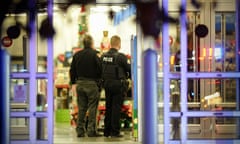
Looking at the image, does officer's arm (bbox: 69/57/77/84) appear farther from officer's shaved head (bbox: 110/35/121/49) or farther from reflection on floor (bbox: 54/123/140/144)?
reflection on floor (bbox: 54/123/140/144)

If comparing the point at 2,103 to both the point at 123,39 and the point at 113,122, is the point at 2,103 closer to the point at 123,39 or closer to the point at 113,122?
the point at 113,122

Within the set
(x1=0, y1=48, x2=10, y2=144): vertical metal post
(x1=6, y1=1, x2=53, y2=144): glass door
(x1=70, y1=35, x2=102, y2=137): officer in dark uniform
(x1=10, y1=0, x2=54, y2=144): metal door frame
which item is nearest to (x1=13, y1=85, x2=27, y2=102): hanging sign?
(x1=6, y1=1, x2=53, y2=144): glass door

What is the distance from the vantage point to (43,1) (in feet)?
16.3

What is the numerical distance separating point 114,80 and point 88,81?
37 cm

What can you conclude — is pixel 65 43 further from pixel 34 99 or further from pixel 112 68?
pixel 112 68

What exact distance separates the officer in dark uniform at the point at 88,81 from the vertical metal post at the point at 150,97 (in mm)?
4672

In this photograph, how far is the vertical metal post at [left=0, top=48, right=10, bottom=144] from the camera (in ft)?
9.89

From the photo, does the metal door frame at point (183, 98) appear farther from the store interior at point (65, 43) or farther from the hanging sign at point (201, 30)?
the store interior at point (65, 43)

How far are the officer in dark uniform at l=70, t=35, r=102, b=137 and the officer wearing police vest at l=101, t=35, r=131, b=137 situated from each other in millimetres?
126

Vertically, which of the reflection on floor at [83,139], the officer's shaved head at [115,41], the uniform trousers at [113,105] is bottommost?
the reflection on floor at [83,139]

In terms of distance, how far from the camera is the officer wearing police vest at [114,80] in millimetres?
7574

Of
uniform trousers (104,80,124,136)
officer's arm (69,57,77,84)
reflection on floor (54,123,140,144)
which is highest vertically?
officer's arm (69,57,77,84)

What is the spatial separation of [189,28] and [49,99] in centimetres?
176

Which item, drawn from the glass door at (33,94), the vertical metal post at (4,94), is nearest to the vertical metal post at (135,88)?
the glass door at (33,94)
